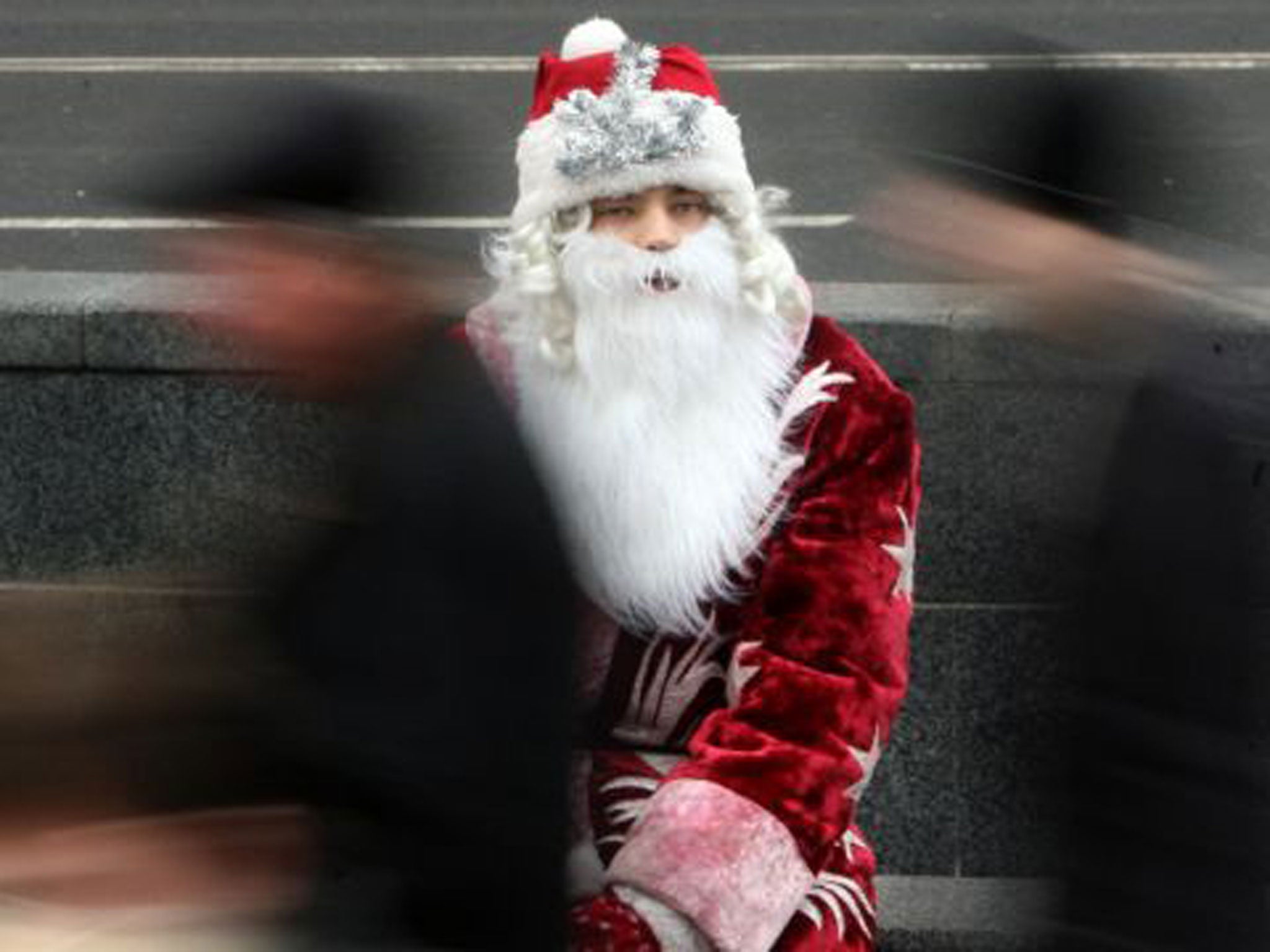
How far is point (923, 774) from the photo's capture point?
5.54 meters

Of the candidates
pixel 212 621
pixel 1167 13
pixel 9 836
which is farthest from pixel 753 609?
pixel 1167 13

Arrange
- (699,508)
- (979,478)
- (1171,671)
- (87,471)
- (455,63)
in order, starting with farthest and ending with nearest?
1. (455,63)
2. (87,471)
3. (979,478)
4. (699,508)
5. (1171,671)

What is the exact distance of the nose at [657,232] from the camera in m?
3.69

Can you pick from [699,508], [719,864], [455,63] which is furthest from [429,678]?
[455,63]

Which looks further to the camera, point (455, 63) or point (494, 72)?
point (455, 63)

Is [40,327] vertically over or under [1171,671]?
under

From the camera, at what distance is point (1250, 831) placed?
2916 mm

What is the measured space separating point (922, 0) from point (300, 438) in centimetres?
1231

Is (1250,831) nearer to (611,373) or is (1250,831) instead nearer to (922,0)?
(611,373)

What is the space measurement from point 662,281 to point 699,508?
0.29 m

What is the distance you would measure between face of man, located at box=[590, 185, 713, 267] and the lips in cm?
5

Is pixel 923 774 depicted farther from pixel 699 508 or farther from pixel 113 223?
pixel 113 223

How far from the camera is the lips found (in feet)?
12.0

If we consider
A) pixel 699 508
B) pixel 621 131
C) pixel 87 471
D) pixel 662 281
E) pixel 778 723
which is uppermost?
pixel 621 131
